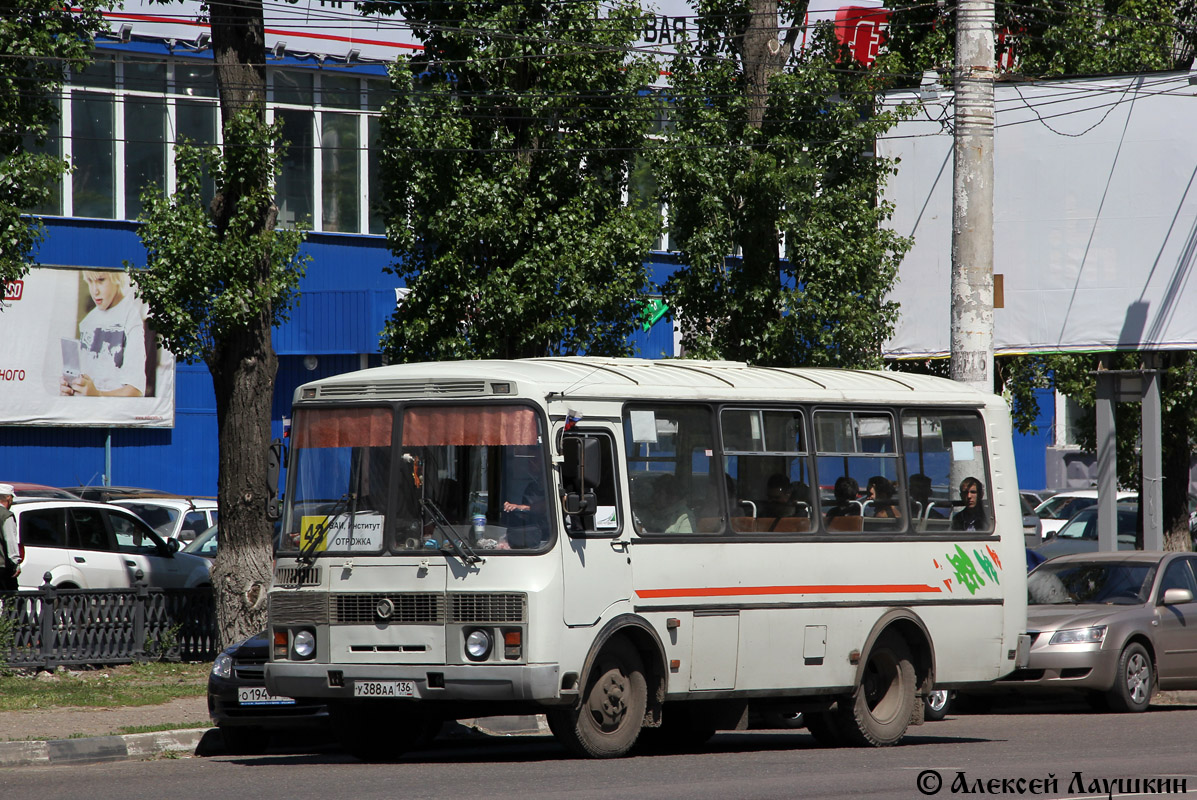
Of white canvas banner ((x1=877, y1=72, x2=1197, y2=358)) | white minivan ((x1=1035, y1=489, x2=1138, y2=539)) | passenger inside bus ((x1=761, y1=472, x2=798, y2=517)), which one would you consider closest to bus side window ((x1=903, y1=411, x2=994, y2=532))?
passenger inside bus ((x1=761, y1=472, x2=798, y2=517))

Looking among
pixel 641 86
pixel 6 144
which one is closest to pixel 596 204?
pixel 641 86

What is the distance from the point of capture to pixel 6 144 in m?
17.2

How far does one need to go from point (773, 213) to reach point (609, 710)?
375 inches

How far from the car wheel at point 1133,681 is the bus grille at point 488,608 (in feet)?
24.2

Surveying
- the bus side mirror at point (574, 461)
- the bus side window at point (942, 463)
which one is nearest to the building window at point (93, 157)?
the bus side window at point (942, 463)

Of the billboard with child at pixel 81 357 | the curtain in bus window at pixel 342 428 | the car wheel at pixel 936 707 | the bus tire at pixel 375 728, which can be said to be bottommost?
the car wheel at pixel 936 707

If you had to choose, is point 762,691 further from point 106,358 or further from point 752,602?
point 106,358

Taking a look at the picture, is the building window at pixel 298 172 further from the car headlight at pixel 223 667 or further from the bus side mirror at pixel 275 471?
the bus side mirror at pixel 275 471

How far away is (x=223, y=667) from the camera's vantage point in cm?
1216

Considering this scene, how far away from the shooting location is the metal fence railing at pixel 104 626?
1648cm

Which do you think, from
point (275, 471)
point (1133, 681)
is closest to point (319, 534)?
point (275, 471)

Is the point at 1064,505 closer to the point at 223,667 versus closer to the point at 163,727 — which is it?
the point at 163,727

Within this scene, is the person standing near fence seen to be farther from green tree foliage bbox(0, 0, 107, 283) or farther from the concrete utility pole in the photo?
the concrete utility pole

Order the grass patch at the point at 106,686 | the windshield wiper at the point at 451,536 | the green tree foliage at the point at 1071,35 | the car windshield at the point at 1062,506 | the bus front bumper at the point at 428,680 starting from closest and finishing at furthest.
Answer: the bus front bumper at the point at 428,680 < the windshield wiper at the point at 451,536 < the grass patch at the point at 106,686 < the green tree foliage at the point at 1071,35 < the car windshield at the point at 1062,506
